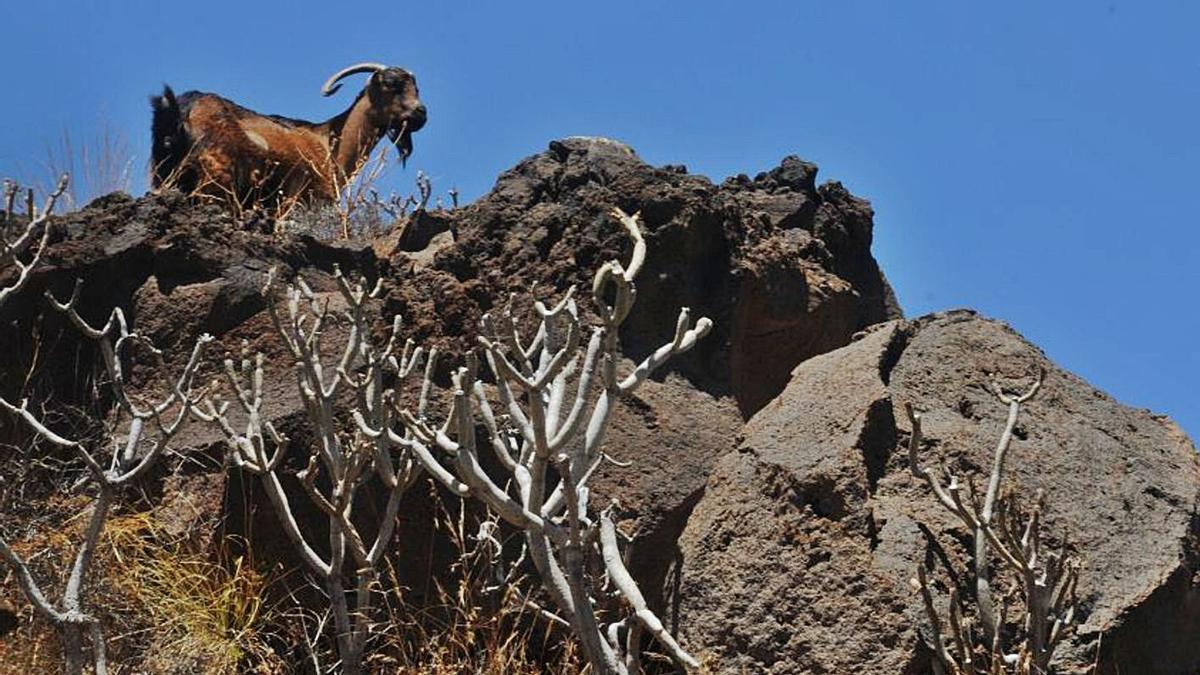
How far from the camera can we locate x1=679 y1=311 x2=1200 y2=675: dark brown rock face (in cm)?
691

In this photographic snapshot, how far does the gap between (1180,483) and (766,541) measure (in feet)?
5.34

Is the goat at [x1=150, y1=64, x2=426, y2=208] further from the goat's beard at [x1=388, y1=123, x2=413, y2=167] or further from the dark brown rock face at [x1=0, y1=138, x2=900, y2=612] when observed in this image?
the dark brown rock face at [x1=0, y1=138, x2=900, y2=612]

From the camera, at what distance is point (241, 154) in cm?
1209

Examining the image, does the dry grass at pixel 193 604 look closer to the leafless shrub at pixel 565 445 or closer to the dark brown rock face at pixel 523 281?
the dark brown rock face at pixel 523 281

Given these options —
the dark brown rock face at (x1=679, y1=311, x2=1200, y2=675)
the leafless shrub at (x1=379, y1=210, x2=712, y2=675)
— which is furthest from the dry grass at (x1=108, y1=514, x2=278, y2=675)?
the dark brown rock face at (x1=679, y1=311, x2=1200, y2=675)

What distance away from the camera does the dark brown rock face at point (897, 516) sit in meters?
6.91

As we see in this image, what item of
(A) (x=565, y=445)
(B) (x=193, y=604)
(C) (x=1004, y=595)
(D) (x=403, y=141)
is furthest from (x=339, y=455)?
→ (D) (x=403, y=141)

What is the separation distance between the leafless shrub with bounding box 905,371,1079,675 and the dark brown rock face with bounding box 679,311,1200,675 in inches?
5.4

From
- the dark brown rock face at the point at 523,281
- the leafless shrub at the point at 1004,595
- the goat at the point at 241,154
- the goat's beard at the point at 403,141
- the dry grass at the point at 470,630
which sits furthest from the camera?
the goat's beard at the point at 403,141

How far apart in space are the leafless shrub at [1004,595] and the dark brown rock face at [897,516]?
0.14 meters

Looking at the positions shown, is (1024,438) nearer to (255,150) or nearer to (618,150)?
(618,150)

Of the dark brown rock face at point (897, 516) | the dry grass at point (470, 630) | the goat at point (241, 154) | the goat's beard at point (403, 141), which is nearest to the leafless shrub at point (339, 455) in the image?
the dry grass at point (470, 630)

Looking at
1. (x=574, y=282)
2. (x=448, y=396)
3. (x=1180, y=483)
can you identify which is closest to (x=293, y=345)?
(x=448, y=396)

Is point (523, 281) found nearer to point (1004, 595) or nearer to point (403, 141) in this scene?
point (1004, 595)
